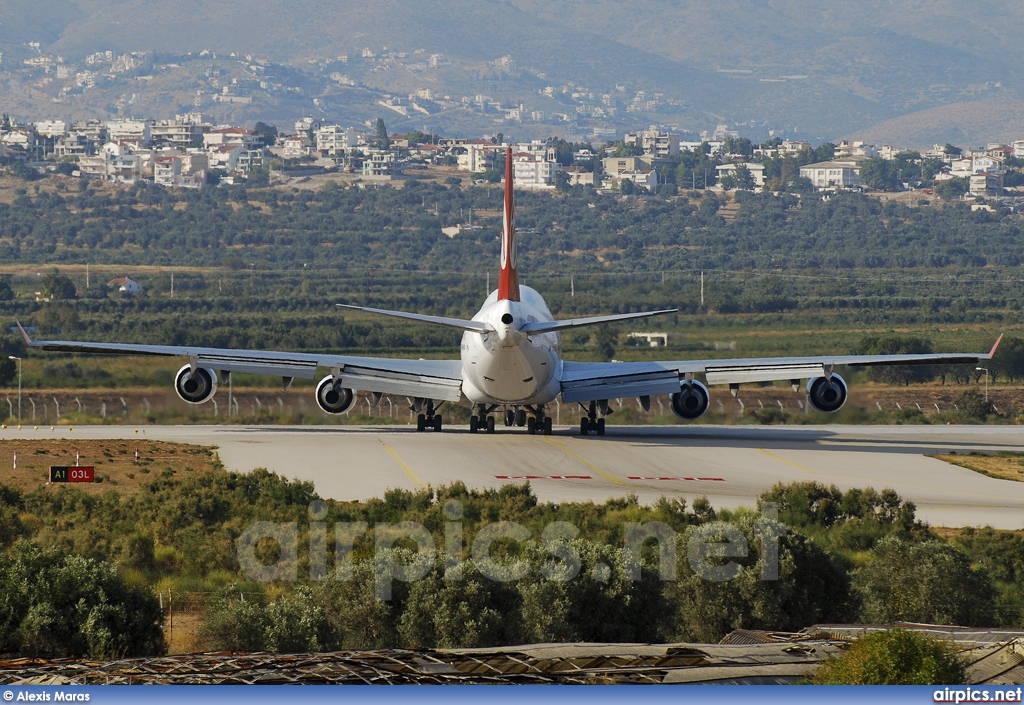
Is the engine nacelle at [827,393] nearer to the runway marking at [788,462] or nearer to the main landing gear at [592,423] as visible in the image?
the runway marking at [788,462]

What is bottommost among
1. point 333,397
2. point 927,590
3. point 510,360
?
point 927,590

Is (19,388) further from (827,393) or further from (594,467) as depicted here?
(827,393)

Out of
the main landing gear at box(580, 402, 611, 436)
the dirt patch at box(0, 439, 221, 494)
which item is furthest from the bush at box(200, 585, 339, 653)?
the main landing gear at box(580, 402, 611, 436)

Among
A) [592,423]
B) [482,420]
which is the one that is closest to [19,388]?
[482,420]

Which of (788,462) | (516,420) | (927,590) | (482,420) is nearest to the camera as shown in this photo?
(927,590)

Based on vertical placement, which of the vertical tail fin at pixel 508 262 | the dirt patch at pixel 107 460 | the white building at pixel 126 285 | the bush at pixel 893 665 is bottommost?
the dirt patch at pixel 107 460

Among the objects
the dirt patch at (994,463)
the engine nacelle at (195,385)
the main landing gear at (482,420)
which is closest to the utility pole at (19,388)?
the engine nacelle at (195,385)
